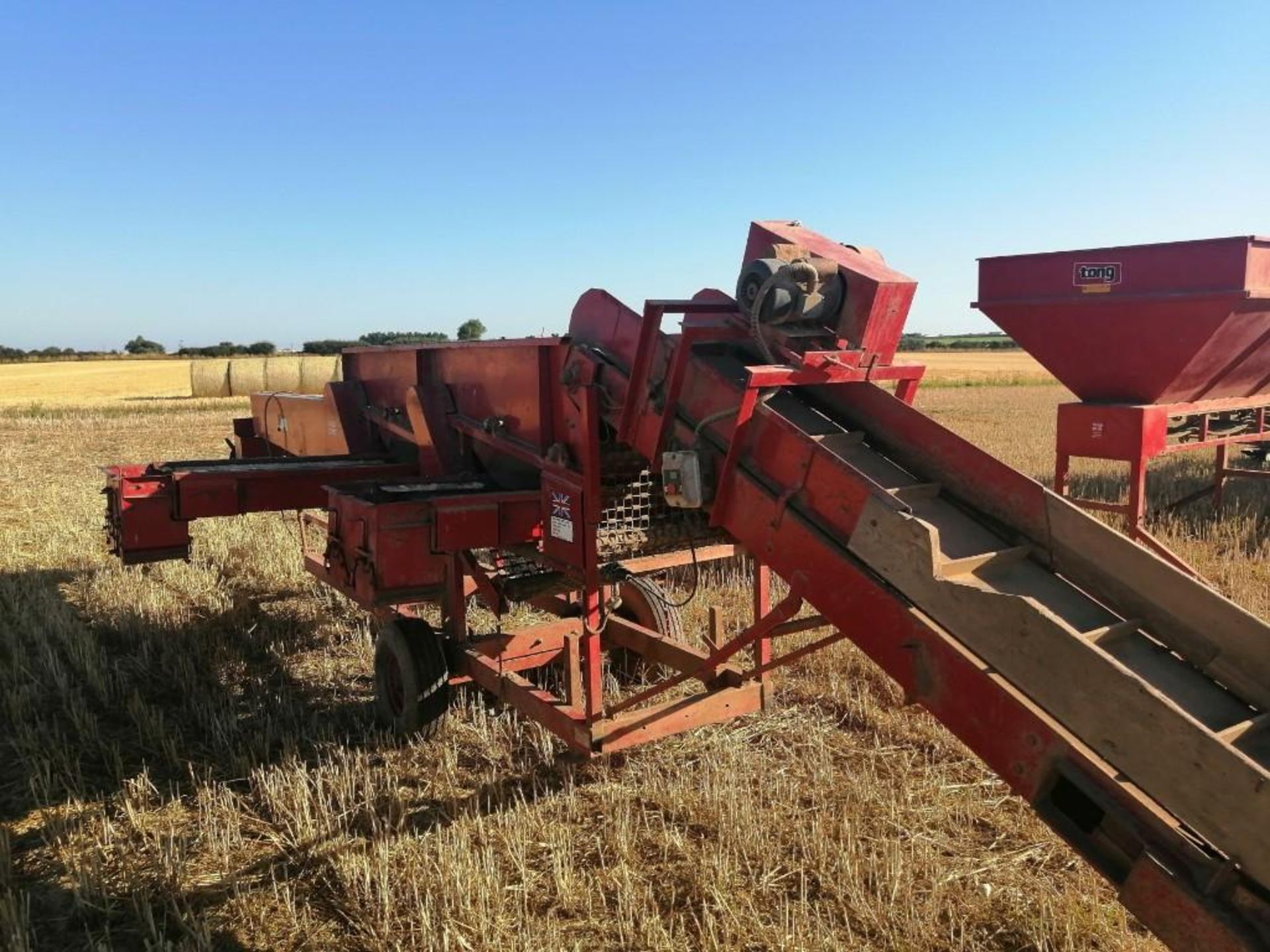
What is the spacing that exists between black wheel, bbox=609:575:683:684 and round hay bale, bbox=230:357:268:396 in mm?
32599

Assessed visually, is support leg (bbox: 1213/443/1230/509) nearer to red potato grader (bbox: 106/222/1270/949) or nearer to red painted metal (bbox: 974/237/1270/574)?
red painted metal (bbox: 974/237/1270/574)

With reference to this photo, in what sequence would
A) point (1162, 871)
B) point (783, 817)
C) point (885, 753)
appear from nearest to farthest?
point (1162, 871)
point (783, 817)
point (885, 753)

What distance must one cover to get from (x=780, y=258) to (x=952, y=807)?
2325 mm

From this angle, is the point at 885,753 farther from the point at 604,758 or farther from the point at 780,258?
the point at 780,258

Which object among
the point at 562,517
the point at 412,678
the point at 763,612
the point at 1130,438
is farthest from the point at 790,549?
the point at 1130,438

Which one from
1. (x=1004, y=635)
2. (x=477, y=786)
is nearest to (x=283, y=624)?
(x=477, y=786)

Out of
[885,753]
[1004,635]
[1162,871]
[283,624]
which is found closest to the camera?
[1162,871]

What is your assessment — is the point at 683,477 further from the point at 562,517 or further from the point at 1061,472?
the point at 1061,472

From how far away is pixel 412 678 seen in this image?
4.46 meters

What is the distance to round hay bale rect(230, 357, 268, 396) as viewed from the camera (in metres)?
35.2

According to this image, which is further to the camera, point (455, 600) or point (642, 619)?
point (642, 619)

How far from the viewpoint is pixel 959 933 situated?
3045mm

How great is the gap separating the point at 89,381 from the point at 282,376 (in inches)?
504

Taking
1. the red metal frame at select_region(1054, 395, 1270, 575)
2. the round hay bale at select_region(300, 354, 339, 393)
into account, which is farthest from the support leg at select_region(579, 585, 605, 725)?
the round hay bale at select_region(300, 354, 339, 393)
